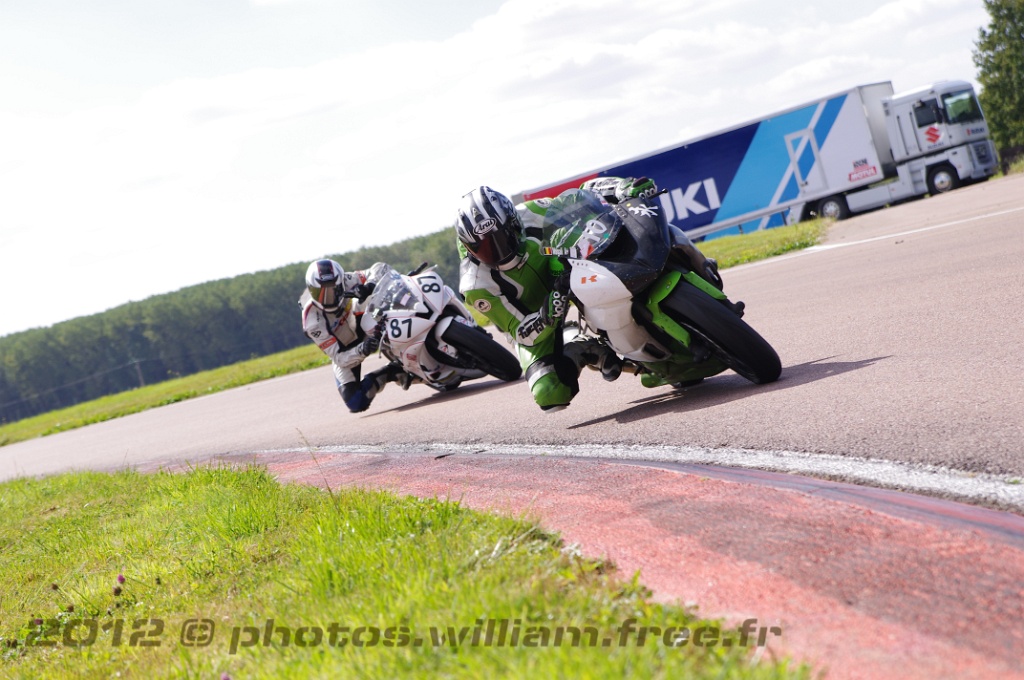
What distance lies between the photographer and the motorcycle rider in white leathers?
1139 centimetres

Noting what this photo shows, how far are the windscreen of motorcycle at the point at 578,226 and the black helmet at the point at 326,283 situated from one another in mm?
4343

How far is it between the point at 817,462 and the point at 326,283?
7.39 meters

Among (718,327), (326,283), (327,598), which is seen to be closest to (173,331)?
(326,283)

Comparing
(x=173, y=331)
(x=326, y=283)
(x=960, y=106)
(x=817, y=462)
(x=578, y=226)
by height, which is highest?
(x=173, y=331)

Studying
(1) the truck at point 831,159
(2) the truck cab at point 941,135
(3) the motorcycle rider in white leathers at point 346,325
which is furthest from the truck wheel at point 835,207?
(3) the motorcycle rider in white leathers at point 346,325

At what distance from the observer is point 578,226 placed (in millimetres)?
7016

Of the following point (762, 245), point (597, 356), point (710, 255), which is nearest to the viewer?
point (597, 356)

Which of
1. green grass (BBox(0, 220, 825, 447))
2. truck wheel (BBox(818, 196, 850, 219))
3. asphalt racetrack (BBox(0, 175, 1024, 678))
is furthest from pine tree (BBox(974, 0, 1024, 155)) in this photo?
asphalt racetrack (BBox(0, 175, 1024, 678))

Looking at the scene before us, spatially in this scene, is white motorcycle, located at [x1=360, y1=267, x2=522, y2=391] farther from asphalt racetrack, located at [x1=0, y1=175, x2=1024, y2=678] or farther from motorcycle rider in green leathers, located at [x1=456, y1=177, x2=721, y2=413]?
motorcycle rider in green leathers, located at [x1=456, y1=177, x2=721, y2=413]

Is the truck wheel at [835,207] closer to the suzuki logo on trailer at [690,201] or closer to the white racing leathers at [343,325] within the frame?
the suzuki logo on trailer at [690,201]

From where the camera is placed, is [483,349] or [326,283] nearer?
[483,349]

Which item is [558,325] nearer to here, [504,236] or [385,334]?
[504,236]

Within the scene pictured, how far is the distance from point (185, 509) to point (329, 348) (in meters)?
5.23

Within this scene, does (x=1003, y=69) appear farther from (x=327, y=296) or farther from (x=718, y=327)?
(x=718, y=327)
